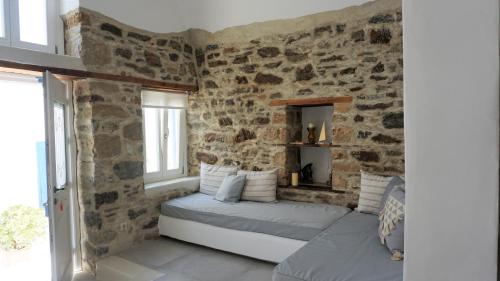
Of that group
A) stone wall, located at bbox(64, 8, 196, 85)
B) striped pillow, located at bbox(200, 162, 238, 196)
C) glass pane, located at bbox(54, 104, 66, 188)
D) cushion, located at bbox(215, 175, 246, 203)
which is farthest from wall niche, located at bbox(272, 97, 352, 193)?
glass pane, located at bbox(54, 104, 66, 188)

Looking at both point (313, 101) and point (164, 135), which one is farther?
point (164, 135)

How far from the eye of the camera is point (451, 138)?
0.55 meters

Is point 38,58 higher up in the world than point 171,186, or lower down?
higher up

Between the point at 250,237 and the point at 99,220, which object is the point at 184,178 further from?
the point at 250,237

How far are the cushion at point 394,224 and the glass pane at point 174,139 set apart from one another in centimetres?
298

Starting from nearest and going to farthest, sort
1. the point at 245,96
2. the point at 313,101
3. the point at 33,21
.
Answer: the point at 33,21 < the point at 313,101 < the point at 245,96

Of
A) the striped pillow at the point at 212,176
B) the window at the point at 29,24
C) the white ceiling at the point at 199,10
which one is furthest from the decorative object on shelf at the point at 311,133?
the window at the point at 29,24

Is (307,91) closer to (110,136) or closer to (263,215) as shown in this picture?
(263,215)

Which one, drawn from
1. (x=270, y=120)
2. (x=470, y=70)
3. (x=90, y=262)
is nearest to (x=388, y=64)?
(x=270, y=120)

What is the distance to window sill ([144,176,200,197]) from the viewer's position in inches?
151

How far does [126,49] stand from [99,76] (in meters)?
0.50

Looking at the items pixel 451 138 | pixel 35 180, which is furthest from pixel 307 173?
pixel 35 180

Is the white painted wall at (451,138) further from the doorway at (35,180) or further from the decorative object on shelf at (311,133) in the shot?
the decorative object on shelf at (311,133)

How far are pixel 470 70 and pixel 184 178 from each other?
13.7 feet
